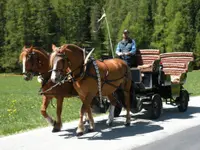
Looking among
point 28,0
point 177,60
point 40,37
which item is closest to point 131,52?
point 177,60

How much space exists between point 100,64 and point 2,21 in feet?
226

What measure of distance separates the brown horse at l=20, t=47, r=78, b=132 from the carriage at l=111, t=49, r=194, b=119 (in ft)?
6.93

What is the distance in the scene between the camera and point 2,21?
245ft

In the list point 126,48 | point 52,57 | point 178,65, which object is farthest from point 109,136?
point 178,65

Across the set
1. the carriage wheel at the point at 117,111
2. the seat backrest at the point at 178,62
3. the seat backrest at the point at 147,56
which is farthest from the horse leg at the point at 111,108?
the seat backrest at the point at 178,62

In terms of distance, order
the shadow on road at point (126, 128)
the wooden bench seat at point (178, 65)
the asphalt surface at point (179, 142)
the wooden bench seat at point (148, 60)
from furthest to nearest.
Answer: the wooden bench seat at point (178, 65)
the wooden bench seat at point (148, 60)
the shadow on road at point (126, 128)
the asphalt surface at point (179, 142)

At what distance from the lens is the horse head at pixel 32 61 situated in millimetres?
8578

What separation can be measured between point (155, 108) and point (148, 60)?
165 cm

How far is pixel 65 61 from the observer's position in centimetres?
855

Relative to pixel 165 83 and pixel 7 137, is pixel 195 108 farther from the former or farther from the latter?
pixel 7 137

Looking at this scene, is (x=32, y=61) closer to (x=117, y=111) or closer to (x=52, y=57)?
(x=52, y=57)

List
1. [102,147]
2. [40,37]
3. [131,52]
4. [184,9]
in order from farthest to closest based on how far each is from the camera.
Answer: [184,9] < [40,37] < [131,52] < [102,147]

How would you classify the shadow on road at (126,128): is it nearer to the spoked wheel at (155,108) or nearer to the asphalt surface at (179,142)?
the spoked wheel at (155,108)

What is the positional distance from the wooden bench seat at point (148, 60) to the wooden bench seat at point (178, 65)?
4.11 ft
